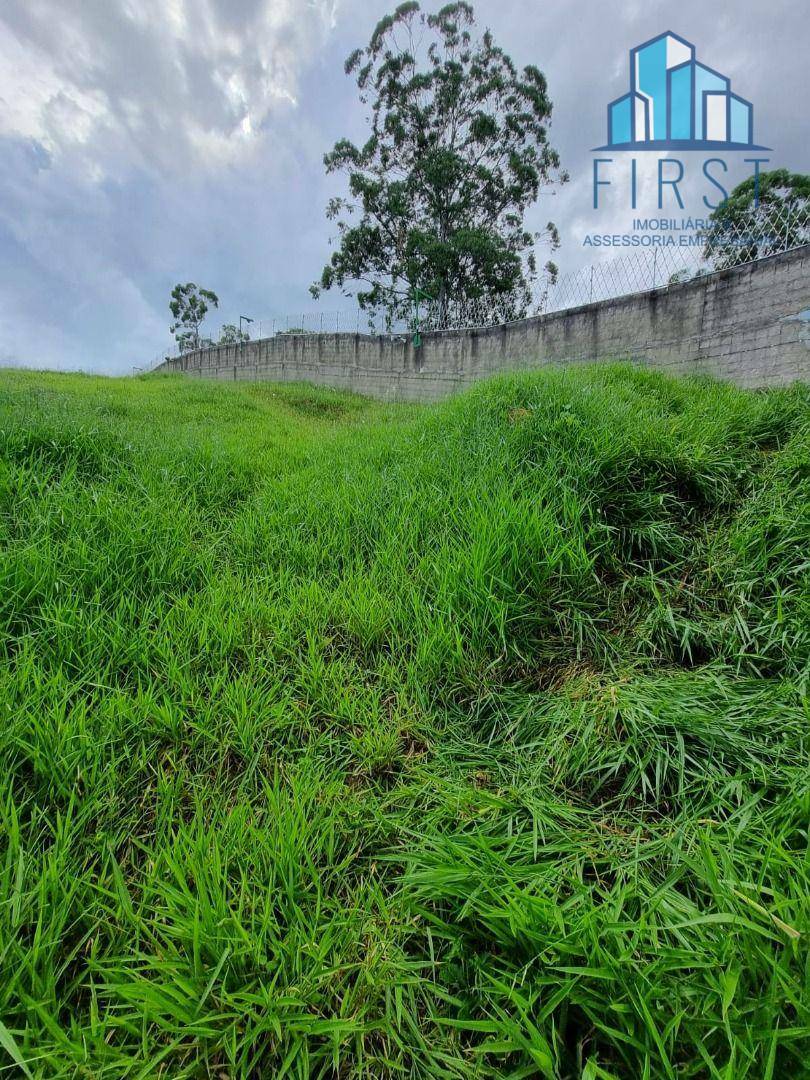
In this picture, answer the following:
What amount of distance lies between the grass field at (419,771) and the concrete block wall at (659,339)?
11.7 feet

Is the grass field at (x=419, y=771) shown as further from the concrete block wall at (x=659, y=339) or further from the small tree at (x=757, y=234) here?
the small tree at (x=757, y=234)

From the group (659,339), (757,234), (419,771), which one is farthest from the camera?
(659,339)

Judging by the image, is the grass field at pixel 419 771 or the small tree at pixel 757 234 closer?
the grass field at pixel 419 771

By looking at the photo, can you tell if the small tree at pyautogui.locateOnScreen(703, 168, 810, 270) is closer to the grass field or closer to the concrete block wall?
the concrete block wall

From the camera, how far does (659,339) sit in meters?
5.80

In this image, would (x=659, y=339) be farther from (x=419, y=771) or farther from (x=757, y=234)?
(x=419, y=771)

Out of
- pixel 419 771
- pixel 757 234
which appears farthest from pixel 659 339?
pixel 419 771

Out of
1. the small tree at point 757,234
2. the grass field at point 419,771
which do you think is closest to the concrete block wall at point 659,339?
the small tree at point 757,234

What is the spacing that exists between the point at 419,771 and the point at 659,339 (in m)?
6.65

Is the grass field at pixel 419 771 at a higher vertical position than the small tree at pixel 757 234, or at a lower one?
lower

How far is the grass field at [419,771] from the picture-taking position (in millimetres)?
707

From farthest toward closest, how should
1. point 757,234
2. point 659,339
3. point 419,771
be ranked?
point 659,339
point 757,234
point 419,771

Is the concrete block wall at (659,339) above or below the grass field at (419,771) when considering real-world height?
above

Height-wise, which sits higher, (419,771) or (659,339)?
(659,339)
